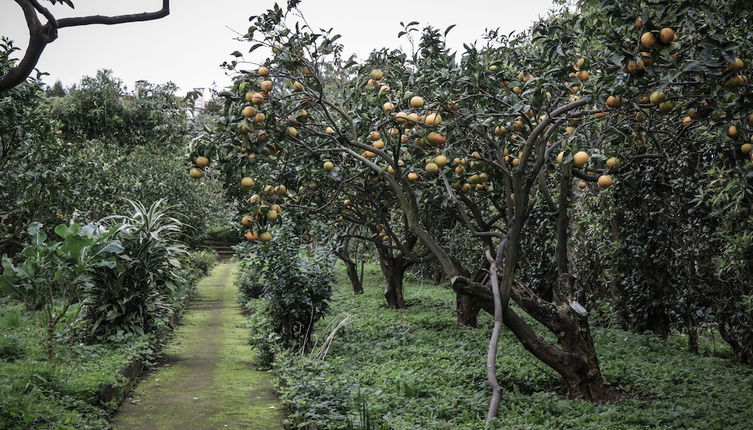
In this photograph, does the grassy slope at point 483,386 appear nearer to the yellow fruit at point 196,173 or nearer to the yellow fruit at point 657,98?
the yellow fruit at point 196,173

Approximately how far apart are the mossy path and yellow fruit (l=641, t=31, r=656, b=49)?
367 cm

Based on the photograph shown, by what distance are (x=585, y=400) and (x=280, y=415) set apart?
2425mm

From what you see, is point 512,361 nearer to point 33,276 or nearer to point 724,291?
point 724,291

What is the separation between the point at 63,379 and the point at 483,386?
3.28 m

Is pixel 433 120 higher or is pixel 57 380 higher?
pixel 433 120

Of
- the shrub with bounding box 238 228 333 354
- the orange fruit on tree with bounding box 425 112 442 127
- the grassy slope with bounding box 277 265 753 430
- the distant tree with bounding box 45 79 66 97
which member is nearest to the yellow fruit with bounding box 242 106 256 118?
the orange fruit on tree with bounding box 425 112 442 127

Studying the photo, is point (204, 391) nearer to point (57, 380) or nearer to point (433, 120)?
point (57, 380)

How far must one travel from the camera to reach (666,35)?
3191 millimetres

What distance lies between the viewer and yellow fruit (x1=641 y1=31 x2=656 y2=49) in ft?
10.5

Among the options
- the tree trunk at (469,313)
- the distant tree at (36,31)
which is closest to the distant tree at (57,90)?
the tree trunk at (469,313)

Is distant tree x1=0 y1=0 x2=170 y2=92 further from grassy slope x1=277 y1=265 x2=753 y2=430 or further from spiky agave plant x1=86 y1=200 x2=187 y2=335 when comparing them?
spiky agave plant x1=86 y1=200 x2=187 y2=335

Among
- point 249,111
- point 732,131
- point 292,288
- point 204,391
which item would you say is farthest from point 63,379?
point 732,131

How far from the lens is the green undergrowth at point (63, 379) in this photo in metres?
3.90

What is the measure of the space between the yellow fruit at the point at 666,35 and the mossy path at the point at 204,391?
3751 millimetres
